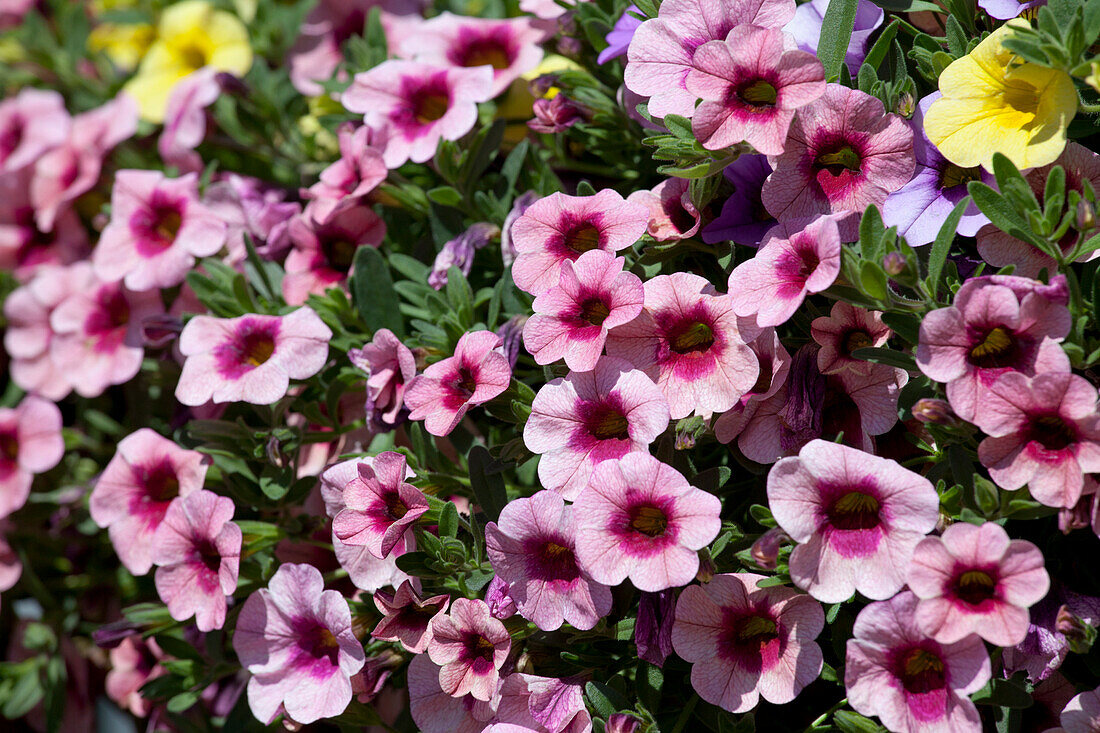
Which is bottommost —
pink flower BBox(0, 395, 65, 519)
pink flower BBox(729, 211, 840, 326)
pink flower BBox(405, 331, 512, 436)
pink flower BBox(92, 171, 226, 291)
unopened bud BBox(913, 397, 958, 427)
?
pink flower BBox(0, 395, 65, 519)

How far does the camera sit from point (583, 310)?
108 cm

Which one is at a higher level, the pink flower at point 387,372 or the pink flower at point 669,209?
the pink flower at point 669,209

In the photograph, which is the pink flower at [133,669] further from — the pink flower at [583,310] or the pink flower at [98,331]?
the pink flower at [583,310]

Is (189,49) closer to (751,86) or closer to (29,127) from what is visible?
(29,127)

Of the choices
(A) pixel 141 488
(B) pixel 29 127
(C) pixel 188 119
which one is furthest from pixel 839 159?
(B) pixel 29 127

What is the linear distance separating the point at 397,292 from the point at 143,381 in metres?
0.63

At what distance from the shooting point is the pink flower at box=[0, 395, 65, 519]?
1.66m

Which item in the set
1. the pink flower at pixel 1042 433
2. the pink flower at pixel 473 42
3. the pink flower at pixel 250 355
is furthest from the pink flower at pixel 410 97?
the pink flower at pixel 1042 433

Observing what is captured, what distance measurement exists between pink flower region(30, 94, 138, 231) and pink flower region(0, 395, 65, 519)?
16.4 inches

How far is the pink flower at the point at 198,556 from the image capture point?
1.24 m

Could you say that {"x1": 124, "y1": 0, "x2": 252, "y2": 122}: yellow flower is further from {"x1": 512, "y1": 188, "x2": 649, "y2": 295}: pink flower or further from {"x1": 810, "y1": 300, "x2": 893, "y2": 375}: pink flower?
{"x1": 810, "y1": 300, "x2": 893, "y2": 375}: pink flower

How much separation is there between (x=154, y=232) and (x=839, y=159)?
1.23 metres

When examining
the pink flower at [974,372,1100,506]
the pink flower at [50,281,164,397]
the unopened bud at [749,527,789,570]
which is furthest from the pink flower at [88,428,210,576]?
the pink flower at [974,372,1100,506]

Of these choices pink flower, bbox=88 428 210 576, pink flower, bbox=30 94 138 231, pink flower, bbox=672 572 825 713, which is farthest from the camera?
pink flower, bbox=30 94 138 231
